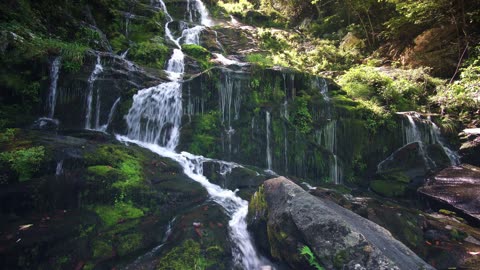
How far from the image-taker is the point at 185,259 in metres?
4.48

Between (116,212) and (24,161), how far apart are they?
6.17ft

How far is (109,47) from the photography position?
12305 millimetres

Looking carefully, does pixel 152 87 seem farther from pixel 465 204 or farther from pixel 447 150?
pixel 447 150

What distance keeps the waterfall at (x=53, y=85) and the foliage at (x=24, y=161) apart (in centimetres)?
336

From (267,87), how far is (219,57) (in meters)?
6.09

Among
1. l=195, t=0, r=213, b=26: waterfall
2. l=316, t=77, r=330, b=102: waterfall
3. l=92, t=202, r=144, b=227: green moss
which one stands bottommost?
l=92, t=202, r=144, b=227: green moss

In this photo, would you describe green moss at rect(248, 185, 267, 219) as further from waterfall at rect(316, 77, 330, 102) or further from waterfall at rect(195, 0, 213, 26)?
waterfall at rect(195, 0, 213, 26)

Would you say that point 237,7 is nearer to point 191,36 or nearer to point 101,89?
point 191,36

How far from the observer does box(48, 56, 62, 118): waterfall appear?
325 inches

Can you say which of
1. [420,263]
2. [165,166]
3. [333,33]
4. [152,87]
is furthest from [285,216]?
[333,33]

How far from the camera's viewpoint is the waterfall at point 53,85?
826cm

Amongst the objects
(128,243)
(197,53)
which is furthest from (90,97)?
(197,53)

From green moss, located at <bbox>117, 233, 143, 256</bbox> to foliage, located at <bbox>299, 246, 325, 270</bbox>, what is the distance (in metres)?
2.66

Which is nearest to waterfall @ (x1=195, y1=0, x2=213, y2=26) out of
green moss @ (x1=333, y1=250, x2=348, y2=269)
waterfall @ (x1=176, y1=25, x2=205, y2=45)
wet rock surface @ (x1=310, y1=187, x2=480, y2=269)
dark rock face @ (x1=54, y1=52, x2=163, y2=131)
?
waterfall @ (x1=176, y1=25, x2=205, y2=45)
